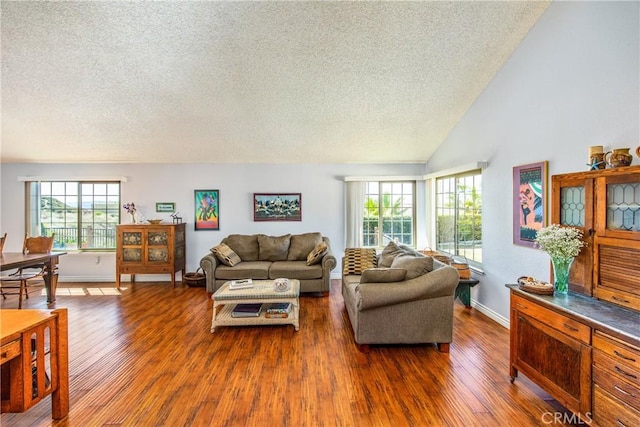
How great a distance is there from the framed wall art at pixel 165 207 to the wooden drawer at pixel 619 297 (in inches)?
243

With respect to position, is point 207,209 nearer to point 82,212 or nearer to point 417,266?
point 82,212

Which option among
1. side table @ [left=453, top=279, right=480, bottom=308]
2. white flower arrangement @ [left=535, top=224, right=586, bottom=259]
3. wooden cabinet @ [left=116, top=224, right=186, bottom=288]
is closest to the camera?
white flower arrangement @ [left=535, top=224, right=586, bottom=259]

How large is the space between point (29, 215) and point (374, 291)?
6861 mm

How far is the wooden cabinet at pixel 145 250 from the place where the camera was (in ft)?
17.7

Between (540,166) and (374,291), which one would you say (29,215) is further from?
(540,166)


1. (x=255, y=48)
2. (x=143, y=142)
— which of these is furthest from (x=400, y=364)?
(x=143, y=142)

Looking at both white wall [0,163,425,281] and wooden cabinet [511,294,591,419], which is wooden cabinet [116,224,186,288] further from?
wooden cabinet [511,294,591,419]

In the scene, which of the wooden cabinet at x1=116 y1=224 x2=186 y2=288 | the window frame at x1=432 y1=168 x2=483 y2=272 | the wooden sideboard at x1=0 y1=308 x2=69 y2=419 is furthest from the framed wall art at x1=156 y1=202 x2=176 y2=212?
the window frame at x1=432 y1=168 x2=483 y2=272

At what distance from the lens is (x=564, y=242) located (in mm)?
2199

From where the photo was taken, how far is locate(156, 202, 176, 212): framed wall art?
5957mm

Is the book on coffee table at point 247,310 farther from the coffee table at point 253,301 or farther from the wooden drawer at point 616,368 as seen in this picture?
the wooden drawer at point 616,368

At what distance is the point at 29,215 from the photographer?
5.91 m

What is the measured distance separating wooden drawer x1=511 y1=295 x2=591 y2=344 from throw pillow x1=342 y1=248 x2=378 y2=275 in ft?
6.61

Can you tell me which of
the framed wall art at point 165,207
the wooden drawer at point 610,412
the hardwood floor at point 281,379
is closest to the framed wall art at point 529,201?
the hardwood floor at point 281,379
